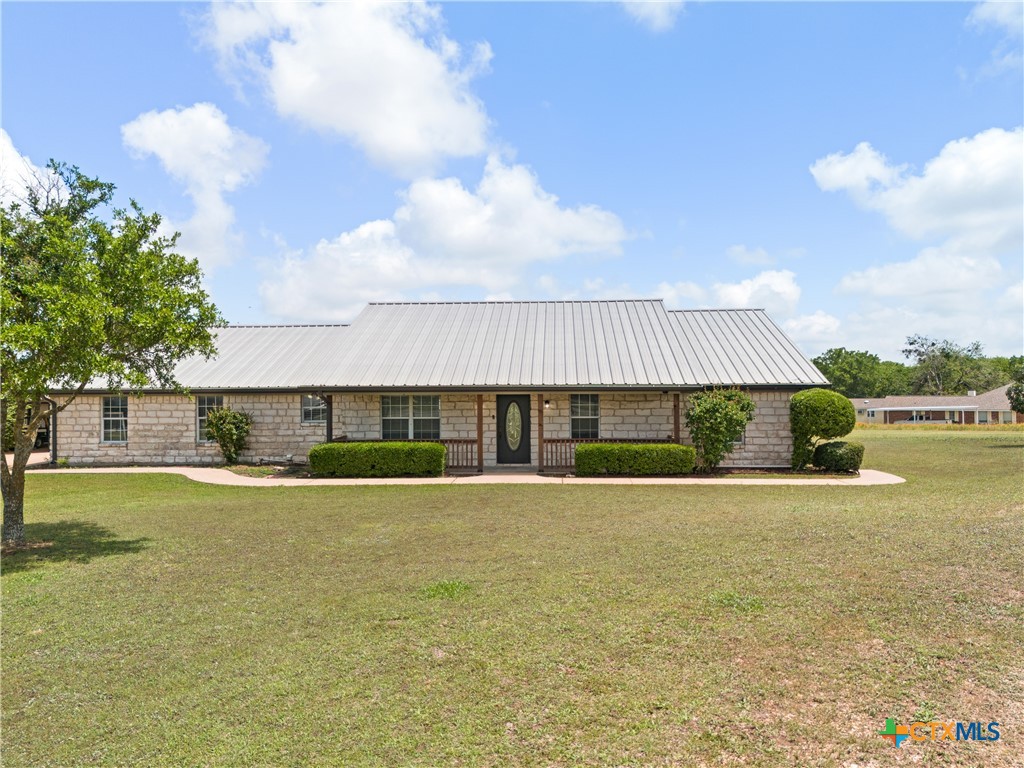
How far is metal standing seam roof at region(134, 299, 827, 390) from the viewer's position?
1814cm

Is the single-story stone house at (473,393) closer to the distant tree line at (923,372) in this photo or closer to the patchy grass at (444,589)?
the patchy grass at (444,589)

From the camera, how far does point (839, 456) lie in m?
17.0

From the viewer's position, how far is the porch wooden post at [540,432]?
17.5 meters

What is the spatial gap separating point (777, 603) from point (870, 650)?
3.84ft

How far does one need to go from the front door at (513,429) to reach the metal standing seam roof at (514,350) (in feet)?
3.15

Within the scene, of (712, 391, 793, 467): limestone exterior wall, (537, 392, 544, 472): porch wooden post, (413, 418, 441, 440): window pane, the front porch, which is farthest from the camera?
(413, 418, 441, 440): window pane

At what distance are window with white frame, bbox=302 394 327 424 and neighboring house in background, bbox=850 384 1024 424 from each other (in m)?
59.3

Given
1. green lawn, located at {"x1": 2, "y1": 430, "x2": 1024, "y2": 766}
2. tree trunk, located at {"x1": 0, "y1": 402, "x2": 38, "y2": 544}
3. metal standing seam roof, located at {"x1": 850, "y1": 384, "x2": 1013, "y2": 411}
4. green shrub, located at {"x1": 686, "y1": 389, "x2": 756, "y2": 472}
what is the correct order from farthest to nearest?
metal standing seam roof, located at {"x1": 850, "y1": 384, "x2": 1013, "y2": 411} < green shrub, located at {"x1": 686, "y1": 389, "x2": 756, "y2": 472} < tree trunk, located at {"x1": 0, "y1": 402, "x2": 38, "y2": 544} < green lawn, located at {"x1": 2, "y1": 430, "x2": 1024, "y2": 766}

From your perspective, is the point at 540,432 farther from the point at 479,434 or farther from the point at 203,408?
the point at 203,408

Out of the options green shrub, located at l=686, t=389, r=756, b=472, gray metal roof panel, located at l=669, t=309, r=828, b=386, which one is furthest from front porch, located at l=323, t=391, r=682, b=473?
gray metal roof panel, located at l=669, t=309, r=828, b=386

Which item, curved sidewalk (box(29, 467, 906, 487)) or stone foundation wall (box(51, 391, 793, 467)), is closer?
curved sidewalk (box(29, 467, 906, 487))

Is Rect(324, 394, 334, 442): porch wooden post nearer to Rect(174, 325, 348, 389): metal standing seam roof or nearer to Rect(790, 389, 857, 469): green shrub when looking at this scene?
Rect(174, 325, 348, 389): metal standing seam roof

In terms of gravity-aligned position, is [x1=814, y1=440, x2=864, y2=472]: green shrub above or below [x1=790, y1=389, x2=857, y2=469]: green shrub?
below

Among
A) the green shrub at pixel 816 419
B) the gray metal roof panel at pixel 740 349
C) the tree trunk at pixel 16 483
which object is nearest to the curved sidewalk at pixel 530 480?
the green shrub at pixel 816 419
